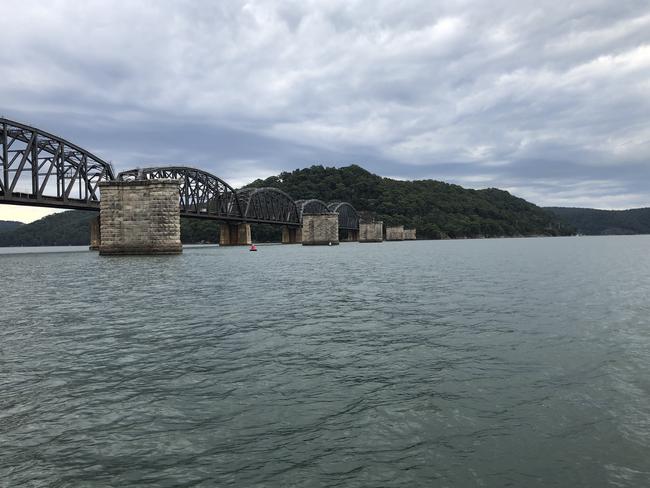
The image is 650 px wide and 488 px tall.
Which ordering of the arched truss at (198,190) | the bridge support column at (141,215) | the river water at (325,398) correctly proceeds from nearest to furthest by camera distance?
the river water at (325,398)
the bridge support column at (141,215)
the arched truss at (198,190)

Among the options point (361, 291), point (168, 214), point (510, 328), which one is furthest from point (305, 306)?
point (168, 214)

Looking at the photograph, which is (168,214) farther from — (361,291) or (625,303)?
(625,303)

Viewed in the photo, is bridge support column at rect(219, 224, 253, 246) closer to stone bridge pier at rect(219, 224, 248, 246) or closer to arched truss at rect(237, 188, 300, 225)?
stone bridge pier at rect(219, 224, 248, 246)

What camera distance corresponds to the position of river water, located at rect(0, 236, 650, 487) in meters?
7.39

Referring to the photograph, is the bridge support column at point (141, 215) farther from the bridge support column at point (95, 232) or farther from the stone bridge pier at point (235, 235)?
the stone bridge pier at point (235, 235)

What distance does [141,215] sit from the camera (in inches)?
3041

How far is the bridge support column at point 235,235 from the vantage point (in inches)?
6432

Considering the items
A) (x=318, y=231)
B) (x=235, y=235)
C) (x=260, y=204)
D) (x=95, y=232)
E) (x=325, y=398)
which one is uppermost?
(x=260, y=204)

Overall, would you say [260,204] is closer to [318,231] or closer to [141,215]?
[318,231]

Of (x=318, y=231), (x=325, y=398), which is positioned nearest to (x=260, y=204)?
(x=318, y=231)

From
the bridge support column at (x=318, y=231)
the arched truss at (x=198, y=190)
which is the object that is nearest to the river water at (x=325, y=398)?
the arched truss at (x=198, y=190)

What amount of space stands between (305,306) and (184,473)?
18.0 m

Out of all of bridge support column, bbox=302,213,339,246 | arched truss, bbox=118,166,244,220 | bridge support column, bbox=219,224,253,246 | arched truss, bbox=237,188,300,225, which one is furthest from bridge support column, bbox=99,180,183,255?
bridge support column, bbox=302,213,339,246

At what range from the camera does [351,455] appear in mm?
7840
